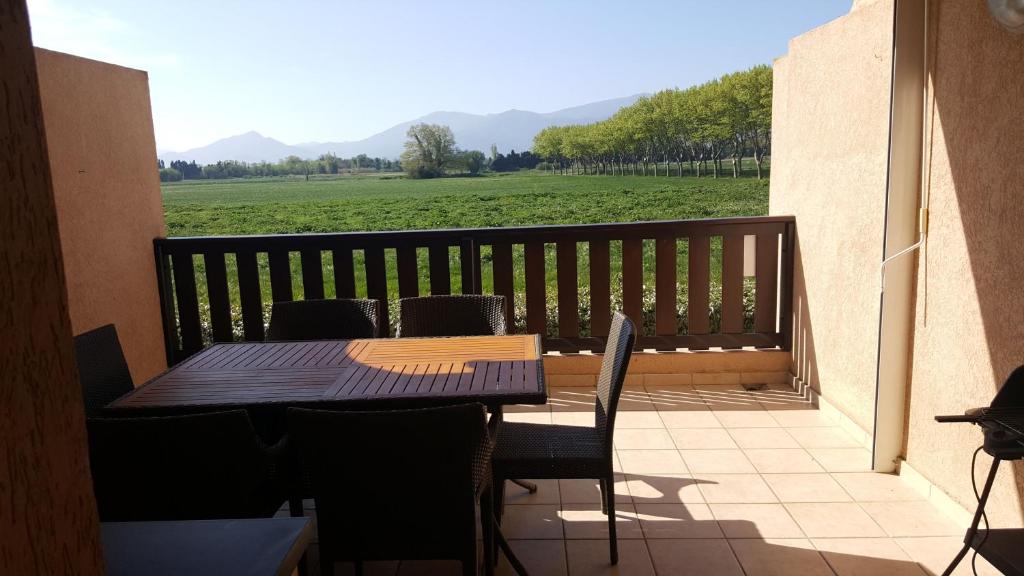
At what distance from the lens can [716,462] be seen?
343 cm

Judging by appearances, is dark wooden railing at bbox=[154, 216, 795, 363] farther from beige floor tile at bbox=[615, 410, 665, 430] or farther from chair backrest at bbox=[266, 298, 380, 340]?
chair backrest at bbox=[266, 298, 380, 340]

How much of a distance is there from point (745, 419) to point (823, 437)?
0.44m

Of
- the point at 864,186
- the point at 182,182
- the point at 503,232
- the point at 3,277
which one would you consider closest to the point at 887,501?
the point at 864,186

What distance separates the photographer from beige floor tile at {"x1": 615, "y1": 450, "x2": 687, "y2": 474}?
132 inches

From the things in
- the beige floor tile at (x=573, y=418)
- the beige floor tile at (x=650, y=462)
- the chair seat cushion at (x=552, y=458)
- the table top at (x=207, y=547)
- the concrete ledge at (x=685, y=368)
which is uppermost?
the table top at (x=207, y=547)

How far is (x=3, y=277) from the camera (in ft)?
1.61

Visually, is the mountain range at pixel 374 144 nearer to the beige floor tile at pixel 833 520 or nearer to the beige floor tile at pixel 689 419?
the beige floor tile at pixel 689 419

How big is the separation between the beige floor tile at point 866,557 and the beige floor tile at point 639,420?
134 centimetres

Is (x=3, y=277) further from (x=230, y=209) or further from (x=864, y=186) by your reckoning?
(x=230, y=209)

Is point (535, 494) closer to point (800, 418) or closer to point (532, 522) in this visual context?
point (532, 522)

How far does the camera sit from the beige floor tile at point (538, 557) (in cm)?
252

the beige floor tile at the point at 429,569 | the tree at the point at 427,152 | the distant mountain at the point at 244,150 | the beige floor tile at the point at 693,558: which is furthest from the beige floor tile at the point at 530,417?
the tree at the point at 427,152

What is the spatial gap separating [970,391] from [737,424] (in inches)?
54.7

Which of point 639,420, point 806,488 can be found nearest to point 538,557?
point 806,488
